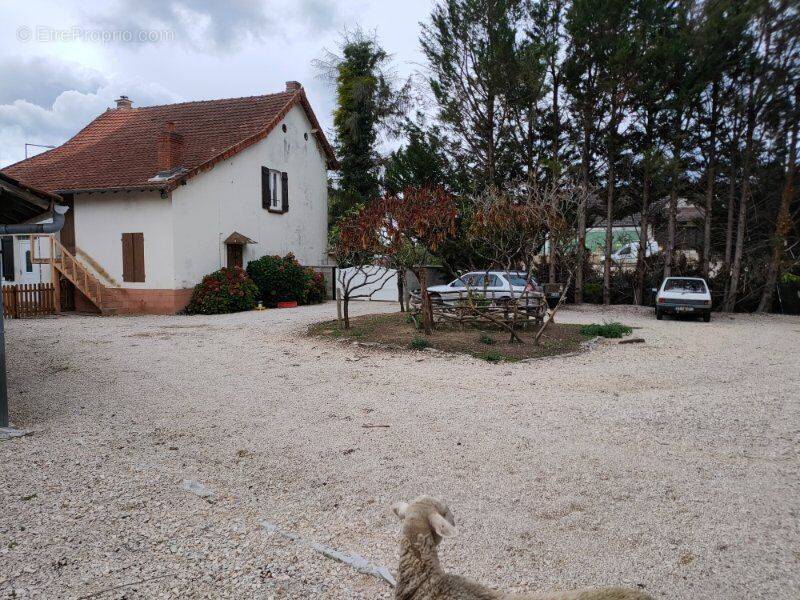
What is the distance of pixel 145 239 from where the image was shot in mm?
17422

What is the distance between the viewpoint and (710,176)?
1970cm

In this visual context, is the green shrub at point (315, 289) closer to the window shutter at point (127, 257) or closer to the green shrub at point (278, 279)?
the green shrub at point (278, 279)

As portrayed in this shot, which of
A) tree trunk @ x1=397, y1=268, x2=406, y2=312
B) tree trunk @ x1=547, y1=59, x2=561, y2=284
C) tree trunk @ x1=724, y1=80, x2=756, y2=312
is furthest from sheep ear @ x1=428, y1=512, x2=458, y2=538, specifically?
tree trunk @ x1=724, y1=80, x2=756, y2=312

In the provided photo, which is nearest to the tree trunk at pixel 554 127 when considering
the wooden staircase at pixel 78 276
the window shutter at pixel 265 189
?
the window shutter at pixel 265 189

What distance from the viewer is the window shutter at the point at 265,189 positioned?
21.0m

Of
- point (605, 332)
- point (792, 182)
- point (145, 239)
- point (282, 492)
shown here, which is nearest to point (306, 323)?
point (145, 239)

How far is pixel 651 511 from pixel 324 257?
72.6 feet

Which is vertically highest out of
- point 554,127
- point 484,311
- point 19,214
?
point 554,127

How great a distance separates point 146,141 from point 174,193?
15.6 feet

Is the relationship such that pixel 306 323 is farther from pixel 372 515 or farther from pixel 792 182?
pixel 792 182

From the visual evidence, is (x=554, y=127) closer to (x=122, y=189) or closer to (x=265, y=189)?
(x=265, y=189)

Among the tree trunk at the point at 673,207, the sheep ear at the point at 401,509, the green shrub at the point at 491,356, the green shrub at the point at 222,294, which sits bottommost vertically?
the green shrub at the point at 491,356

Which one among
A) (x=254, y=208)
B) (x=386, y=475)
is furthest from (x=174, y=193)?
(x=386, y=475)

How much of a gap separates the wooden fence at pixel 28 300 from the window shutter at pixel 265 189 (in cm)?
774
